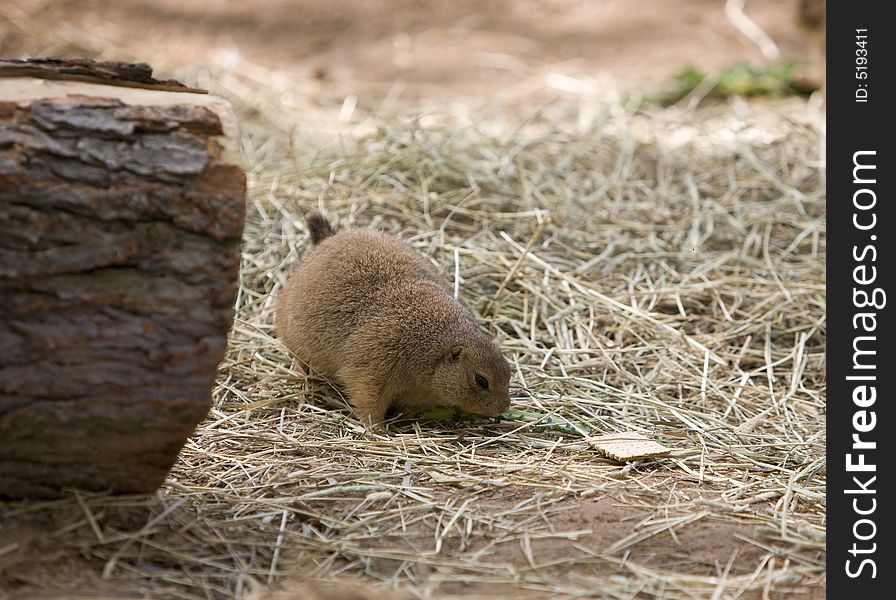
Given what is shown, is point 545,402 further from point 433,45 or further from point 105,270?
point 433,45

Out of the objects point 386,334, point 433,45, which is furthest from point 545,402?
point 433,45

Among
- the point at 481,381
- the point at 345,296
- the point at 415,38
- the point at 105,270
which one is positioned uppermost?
the point at 415,38

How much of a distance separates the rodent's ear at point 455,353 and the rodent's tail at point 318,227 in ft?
3.60

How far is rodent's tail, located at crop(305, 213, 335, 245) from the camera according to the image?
17.1 feet

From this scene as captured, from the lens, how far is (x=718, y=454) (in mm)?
4320

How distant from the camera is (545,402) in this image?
483 centimetres

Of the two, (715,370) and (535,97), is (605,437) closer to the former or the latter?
(715,370)

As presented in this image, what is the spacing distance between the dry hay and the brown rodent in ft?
0.60

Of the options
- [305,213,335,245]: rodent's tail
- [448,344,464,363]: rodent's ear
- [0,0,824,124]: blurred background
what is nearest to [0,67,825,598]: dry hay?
[448,344,464,363]: rodent's ear

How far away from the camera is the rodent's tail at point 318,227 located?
5.21m

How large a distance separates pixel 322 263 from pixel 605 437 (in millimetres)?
1621

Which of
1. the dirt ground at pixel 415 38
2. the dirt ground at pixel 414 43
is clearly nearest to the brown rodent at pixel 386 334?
the dirt ground at pixel 414 43

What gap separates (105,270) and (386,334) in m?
1.75
